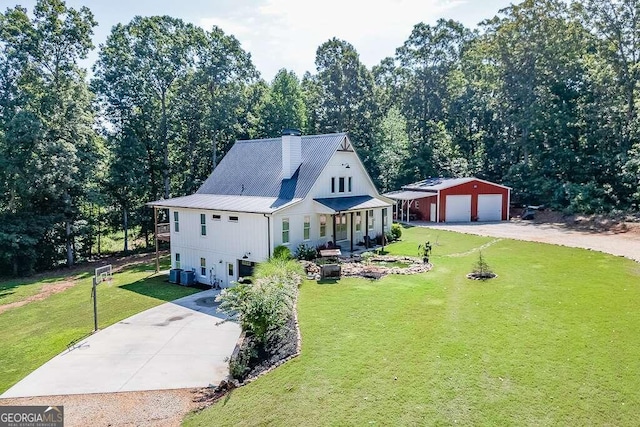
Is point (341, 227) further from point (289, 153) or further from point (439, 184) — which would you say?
point (439, 184)

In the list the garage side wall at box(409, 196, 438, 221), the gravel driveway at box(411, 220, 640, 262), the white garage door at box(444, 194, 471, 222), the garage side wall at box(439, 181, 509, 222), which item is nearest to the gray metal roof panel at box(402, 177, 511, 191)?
the garage side wall at box(439, 181, 509, 222)

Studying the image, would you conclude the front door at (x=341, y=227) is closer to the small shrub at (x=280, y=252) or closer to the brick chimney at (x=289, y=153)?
the brick chimney at (x=289, y=153)

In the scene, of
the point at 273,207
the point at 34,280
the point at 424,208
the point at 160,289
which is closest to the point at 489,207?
the point at 424,208

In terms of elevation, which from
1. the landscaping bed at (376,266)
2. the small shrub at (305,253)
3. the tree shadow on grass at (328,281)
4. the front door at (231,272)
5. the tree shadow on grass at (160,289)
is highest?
the small shrub at (305,253)

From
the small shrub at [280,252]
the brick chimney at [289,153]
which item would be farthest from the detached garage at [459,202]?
the small shrub at [280,252]

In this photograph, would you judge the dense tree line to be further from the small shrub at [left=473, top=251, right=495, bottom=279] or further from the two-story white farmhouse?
the small shrub at [left=473, top=251, right=495, bottom=279]

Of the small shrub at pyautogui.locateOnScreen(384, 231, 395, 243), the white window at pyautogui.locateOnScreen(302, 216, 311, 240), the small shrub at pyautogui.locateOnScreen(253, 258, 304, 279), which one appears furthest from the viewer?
the small shrub at pyautogui.locateOnScreen(384, 231, 395, 243)
